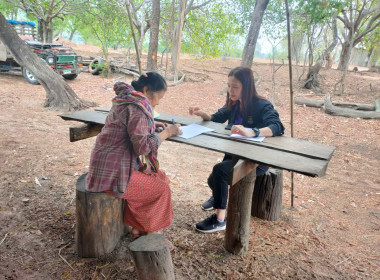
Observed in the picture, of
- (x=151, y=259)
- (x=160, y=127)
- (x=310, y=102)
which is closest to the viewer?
(x=151, y=259)

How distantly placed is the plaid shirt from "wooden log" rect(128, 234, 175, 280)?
0.49 m

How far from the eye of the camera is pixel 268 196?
3.07m

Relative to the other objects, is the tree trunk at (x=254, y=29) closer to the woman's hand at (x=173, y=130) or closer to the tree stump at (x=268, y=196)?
the tree stump at (x=268, y=196)

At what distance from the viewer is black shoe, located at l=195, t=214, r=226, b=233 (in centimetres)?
282

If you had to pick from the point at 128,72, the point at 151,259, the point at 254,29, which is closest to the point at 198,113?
the point at 151,259

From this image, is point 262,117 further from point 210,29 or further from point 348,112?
point 210,29

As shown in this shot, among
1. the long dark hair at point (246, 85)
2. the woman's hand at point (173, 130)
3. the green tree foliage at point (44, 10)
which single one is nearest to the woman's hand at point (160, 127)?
A: the woman's hand at point (173, 130)

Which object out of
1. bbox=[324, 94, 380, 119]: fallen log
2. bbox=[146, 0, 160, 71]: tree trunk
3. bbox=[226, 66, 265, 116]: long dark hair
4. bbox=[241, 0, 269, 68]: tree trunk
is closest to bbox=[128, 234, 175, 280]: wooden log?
bbox=[226, 66, 265, 116]: long dark hair

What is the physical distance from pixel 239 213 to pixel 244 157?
680 millimetres

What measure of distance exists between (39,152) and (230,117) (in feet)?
9.99

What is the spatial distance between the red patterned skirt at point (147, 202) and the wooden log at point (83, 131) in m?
0.84

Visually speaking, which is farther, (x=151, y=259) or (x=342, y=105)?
(x=342, y=105)

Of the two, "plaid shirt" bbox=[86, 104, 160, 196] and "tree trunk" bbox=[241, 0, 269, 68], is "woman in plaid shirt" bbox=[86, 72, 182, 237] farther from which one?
"tree trunk" bbox=[241, 0, 269, 68]

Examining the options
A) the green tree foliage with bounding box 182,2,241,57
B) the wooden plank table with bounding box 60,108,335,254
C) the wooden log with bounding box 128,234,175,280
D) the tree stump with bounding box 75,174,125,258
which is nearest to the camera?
the wooden log with bounding box 128,234,175,280
